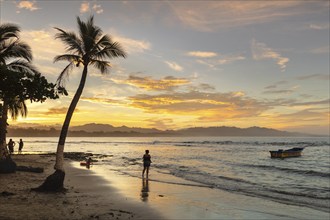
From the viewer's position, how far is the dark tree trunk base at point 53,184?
14.8 m

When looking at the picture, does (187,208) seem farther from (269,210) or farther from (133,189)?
(133,189)

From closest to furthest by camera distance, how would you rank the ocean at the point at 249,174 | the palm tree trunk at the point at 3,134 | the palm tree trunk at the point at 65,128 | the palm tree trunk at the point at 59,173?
the palm tree trunk at the point at 59,173, the palm tree trunk at the point at 65,128, the ocean at the point at 249,174, the palm tree trunk at the point at 3,134

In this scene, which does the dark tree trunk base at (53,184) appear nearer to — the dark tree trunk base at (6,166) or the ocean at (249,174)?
the dark tree trunk base at (6,166)

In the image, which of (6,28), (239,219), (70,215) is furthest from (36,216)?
(6,28)

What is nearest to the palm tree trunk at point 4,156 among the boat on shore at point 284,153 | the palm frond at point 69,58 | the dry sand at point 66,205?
the dry sand at point 66,205

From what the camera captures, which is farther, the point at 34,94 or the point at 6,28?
the point at 6,28

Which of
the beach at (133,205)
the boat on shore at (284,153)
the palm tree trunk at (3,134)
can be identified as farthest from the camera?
the boat on shore at (284,153)

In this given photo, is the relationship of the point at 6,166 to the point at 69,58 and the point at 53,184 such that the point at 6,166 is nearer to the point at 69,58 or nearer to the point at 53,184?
the point at 53,184

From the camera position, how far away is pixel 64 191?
50.5ft

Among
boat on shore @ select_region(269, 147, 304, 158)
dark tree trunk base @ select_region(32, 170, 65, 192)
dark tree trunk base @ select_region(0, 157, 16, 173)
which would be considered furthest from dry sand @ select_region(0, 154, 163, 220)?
boat on shore @ select_region(269, 147, 304, 158)

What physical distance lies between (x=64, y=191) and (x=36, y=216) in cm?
534

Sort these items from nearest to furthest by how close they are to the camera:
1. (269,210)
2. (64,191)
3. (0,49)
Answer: (269,210)
(64,191)
(0,49)

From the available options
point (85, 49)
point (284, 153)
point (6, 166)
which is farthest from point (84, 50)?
point (284, 153)

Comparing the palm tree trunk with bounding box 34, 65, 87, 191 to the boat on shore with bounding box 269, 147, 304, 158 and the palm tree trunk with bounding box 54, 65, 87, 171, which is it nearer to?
the palm tree trunk with bounding box 54, 65, 87, 171
